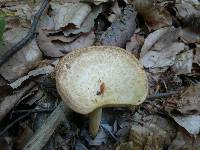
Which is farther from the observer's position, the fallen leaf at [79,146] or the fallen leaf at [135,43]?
the fallen leaf at [135,43]

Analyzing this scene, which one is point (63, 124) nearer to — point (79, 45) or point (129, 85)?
point (129, 85)

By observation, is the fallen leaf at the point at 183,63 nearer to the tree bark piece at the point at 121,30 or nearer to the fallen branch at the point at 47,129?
the tree bark piece at the point at 121,30

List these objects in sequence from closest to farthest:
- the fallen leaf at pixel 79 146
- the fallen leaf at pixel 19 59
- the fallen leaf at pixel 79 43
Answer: the fallen leaf at pixel 79 146 → the fallen leaf at pixel 19 59 → the fallen leaf at pixel 79 43

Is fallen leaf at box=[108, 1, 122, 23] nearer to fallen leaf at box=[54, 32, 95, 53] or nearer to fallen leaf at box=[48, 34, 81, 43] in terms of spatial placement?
fallen leaf at box=[54, 32, 95, 53]

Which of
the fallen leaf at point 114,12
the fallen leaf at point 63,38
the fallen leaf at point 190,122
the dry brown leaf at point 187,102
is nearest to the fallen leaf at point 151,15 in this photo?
the fallen leaf at point 114,12

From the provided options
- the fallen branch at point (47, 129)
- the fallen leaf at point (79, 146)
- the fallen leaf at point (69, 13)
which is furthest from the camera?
the fallen leaf at point (69, 13)

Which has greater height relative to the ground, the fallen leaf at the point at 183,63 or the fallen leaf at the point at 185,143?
the fallen leaf at the point at 183,63

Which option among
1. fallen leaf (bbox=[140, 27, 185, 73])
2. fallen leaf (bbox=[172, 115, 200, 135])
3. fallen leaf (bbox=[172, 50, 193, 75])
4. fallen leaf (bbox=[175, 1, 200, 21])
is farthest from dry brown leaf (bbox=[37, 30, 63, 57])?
fallen leaf (bbox=[175, 1, 200, 21])
